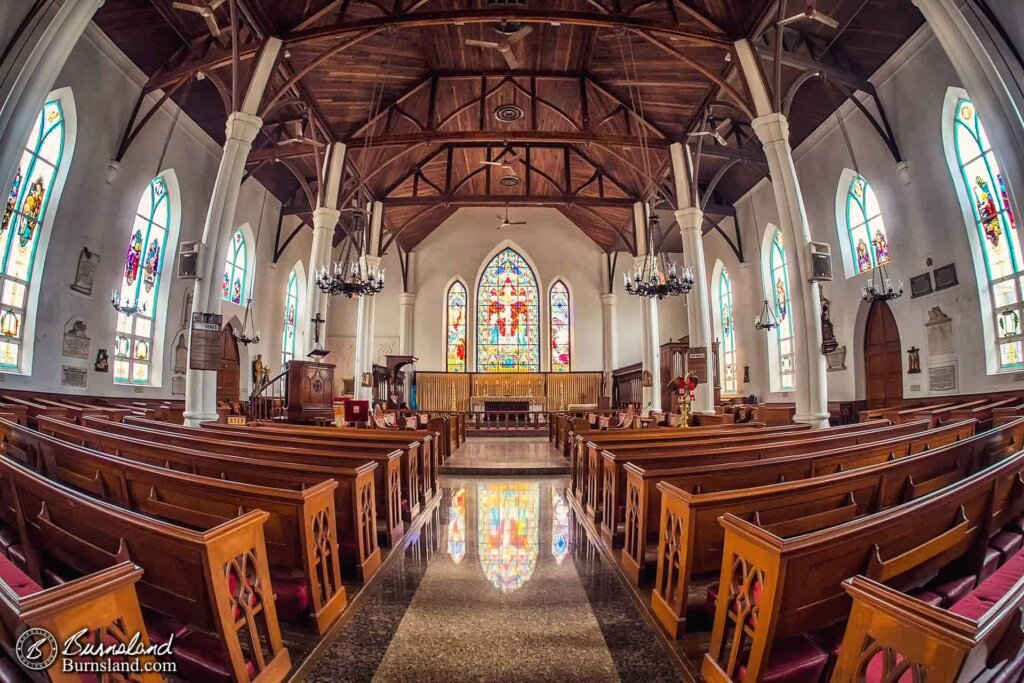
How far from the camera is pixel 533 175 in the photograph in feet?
49.5

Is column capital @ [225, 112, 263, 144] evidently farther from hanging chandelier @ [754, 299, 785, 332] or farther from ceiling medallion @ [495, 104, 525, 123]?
hanging chandelier @ [754, 299, 785, 332]

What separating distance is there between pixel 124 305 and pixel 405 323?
8894mm

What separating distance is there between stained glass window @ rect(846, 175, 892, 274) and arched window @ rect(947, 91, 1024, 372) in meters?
1.64

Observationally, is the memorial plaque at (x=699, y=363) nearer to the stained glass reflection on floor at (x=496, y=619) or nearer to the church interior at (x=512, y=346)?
the church interior at (x=512, y=346)

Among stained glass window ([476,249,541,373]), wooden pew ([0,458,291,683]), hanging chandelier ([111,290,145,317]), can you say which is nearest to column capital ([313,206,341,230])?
hanging chandelier ([111,290,145,317])

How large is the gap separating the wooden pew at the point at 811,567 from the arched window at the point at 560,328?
15360 millimetres

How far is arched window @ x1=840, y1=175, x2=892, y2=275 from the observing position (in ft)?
31.4

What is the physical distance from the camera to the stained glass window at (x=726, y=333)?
14.9 meters

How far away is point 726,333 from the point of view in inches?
610

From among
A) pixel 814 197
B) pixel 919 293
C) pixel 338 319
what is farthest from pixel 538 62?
pixel 338 319

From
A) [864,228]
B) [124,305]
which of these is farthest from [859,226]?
[124,305]

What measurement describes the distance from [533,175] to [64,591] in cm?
1540

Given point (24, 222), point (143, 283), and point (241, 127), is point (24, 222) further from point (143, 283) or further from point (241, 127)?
point (241, 127)

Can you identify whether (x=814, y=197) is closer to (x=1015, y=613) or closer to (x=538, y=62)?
(x=538, y=62)
